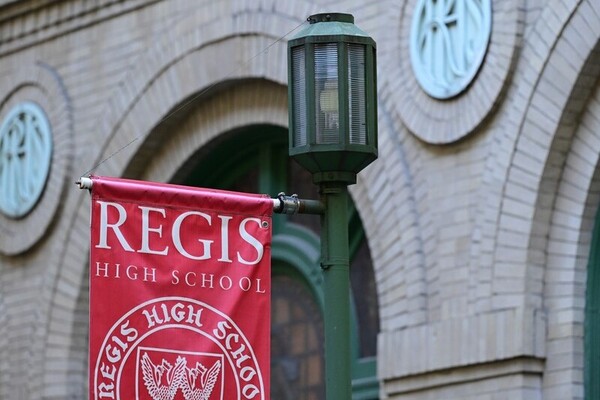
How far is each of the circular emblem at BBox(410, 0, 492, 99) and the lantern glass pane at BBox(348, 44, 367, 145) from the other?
5206 millimetres

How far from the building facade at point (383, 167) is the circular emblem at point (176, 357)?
4543mm

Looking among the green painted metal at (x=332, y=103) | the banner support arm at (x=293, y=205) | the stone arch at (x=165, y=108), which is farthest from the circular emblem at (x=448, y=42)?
the green painted metal at (x=332, y=103)

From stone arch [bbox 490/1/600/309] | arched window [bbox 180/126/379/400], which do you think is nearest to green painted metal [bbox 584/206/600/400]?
stone arch [bbox 490/1/600/309]

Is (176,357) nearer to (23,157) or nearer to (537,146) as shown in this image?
(537,146)

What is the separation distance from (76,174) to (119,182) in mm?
9676

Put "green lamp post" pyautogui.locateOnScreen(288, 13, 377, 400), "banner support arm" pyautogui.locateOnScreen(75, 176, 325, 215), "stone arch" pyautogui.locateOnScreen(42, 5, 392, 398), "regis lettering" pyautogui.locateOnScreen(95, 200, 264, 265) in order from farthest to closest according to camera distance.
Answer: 1. "stone arch" pyautogui.locateOnScreen(42, 5, 392, 398)
2. "regis lettering" pyautogui.locateOnScreen(95, 200, 264, 265)
3. "banner support arm" pyautogui.locateOnScreen(75, 176, 325, 215)
4. "green lamp post" pyautogui.locateOnScreen(288, 13, 377, 400)

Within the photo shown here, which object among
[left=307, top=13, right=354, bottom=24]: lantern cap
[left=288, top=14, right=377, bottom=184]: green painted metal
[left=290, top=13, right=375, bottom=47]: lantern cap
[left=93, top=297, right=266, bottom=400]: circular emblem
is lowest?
[left=93, top=297, right=266, bottom=400]: circular emblem

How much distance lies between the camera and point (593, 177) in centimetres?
1361

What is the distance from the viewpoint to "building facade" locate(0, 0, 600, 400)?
13.6m

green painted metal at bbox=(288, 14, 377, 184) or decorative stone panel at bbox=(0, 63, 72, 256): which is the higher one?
decorative stone panel at bbox=(0, 63, 72, 256)

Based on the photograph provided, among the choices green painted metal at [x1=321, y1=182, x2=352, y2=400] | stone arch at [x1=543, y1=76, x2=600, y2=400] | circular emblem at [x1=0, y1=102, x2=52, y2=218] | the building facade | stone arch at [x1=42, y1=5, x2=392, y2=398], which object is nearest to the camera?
green painted metal at [x1=321, y1=182, x2=352, y2=400]

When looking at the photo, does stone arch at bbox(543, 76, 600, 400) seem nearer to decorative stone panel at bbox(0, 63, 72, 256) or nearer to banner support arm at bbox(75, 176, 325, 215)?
banner support arm at bbox(75, 176, 325, 215)

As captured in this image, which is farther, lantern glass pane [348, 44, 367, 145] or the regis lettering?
Answer: the regis lettering

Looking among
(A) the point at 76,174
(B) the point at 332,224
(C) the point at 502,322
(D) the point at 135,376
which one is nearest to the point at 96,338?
(D) the point at 135,376
